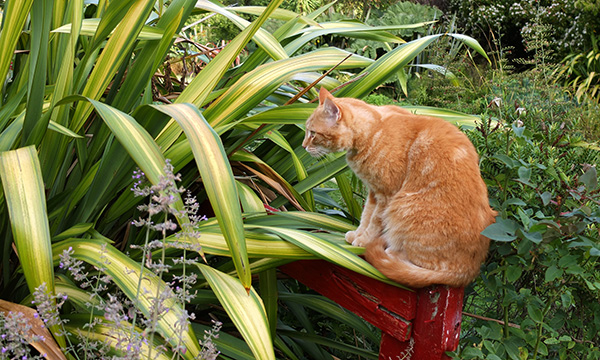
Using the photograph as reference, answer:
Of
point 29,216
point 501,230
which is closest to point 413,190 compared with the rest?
Result: point 501,230

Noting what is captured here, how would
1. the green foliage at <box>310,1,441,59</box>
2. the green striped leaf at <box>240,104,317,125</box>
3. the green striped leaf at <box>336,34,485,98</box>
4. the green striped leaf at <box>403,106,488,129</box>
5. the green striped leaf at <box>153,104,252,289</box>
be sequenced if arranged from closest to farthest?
the green striped leaf at <box>153,104,252,289</box>, the green striped leaf at <box>240,104,317,125</box>, the green striped leaf at <box>336,34,485,98</box>, the green striped leaf at <box>403,106,488,129</box>, the green foliage at <box>310,1,441,59</box>

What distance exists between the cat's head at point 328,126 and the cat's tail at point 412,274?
0.43 meters

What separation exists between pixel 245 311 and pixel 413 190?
0.58m

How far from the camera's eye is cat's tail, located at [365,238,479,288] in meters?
1.29

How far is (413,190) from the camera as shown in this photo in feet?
4.83

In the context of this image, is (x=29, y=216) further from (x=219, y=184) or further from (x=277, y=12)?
(x=277, y=12)

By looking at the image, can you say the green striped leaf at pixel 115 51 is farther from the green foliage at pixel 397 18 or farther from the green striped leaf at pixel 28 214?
the green foliage at pixel 397 18

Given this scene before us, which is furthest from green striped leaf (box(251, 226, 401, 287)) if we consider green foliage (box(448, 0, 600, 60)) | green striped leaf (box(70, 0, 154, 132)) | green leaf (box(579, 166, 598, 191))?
green foliage (box(448, 0, 600, 60))

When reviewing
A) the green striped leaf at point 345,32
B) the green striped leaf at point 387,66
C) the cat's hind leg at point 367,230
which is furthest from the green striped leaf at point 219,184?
the green striped leaf at point 345,32

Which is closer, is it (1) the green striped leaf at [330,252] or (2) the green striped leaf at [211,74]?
(1) the green striped leaf at [330,252]

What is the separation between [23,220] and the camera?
115 centimetres

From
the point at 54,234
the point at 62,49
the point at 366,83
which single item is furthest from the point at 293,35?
the point at 54,234

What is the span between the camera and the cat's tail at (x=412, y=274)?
1.29m

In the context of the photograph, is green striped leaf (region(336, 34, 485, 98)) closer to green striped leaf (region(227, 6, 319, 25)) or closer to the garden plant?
the garden plant
